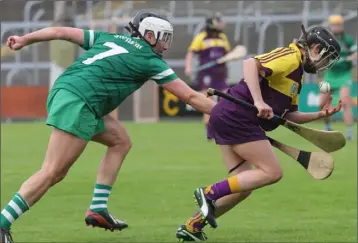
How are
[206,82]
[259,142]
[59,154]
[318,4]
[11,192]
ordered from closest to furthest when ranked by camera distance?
[59,154] < [259,142] < [11,192] < [206,82] < [318,4]

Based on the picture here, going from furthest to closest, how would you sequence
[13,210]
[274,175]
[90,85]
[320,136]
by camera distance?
[320,136], [274,175], [90,85], [13,210]

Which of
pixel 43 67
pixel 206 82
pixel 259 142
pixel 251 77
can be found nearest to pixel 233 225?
pixel 259 142

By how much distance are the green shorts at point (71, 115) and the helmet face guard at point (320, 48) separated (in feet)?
5.99

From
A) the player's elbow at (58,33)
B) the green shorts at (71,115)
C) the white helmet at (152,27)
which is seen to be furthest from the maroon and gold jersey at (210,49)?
the green shorts at (71,115)

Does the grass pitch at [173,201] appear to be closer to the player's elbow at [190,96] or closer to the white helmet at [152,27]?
the player's elbow at [190,96]

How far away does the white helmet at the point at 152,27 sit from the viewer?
7246 mm

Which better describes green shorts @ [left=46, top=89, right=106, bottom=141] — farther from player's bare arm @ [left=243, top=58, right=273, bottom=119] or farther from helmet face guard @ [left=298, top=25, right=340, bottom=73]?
helmet face guard @ [left=298, top=25, right=340, bottom=73]

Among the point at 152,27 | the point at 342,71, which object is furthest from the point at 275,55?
the point at 342,71

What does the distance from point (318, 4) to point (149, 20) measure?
1568cm

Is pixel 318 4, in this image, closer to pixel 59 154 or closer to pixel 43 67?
pixel 43 67

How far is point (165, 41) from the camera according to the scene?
7320 millimetres

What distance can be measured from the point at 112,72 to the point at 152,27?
0.50m

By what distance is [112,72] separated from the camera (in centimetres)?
711

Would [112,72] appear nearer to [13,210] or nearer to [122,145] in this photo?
[122,145]
